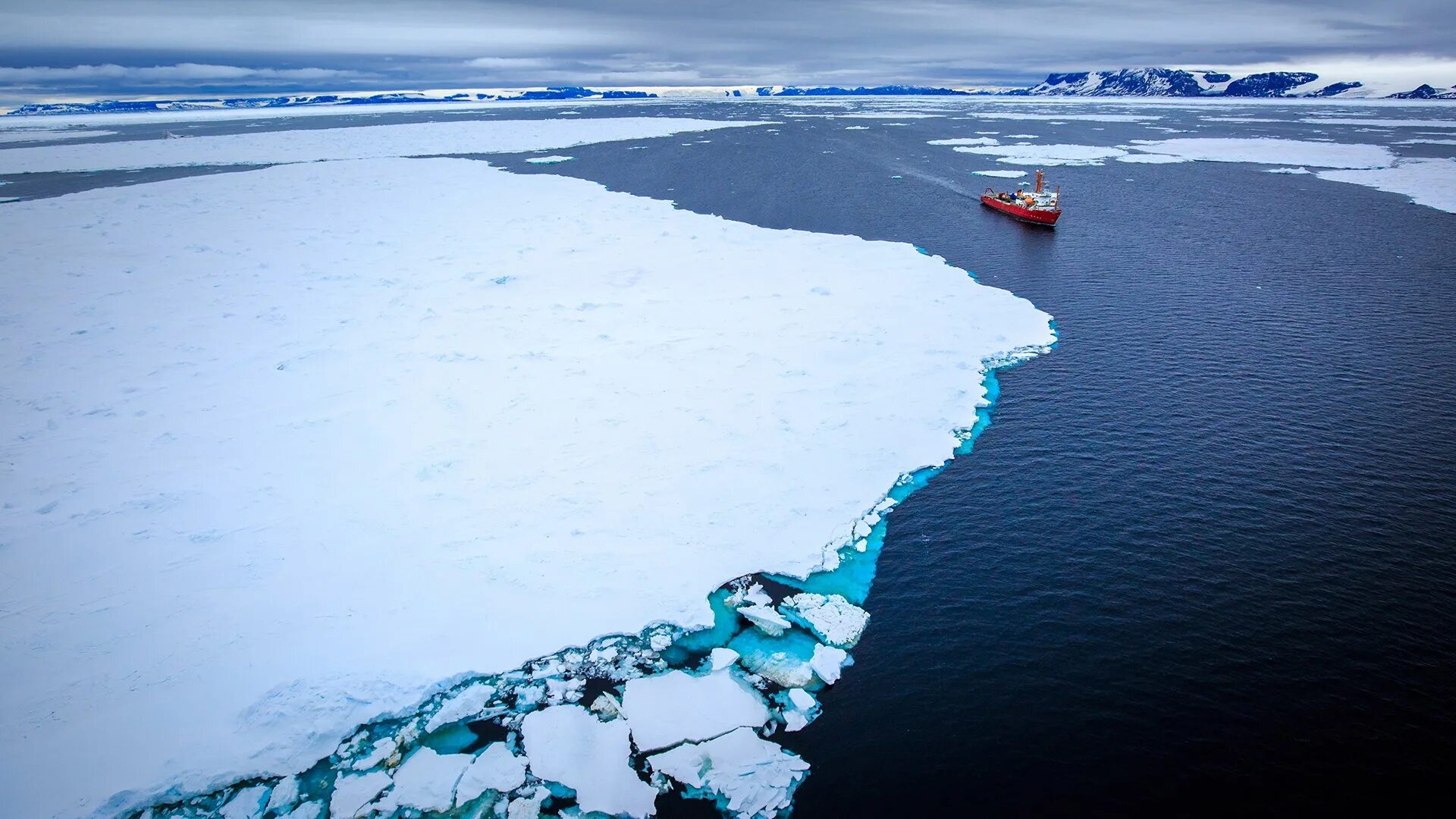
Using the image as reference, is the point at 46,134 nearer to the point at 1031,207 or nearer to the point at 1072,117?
the point at 1031,207

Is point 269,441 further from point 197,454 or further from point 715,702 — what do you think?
point 715,702

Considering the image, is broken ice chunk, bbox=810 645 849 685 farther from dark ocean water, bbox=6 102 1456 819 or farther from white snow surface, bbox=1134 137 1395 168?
white snow surface, bbox=1134 137 1395 168

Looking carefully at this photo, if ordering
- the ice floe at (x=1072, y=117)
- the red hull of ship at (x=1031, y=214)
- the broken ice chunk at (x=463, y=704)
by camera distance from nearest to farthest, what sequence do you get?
the broken ice chunk at (x=463, y=704) < the red hull of ship at (x=1031, y=214) < the ice floe at (x=1072, y=117)

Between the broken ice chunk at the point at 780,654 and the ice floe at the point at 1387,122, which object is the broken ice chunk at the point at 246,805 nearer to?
the broken ice chunk at the point at 780,654

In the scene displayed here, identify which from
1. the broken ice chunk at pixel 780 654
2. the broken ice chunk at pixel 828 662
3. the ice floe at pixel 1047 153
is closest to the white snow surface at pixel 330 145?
the ice floe at pixel 1047 153

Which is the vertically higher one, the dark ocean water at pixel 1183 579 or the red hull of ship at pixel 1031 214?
the red hull of ship at pixel 1031 214

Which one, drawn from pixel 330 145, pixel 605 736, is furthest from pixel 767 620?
pixel 330 145

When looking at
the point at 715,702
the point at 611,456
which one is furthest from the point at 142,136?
the point at 715,702
